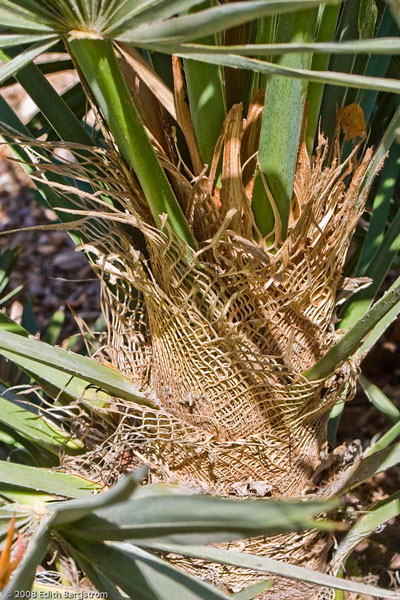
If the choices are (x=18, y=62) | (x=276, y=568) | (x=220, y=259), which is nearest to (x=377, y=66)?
(x=220, y=259)

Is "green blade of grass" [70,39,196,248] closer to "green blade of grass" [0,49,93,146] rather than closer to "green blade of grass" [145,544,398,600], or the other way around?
"green blade of grass" [0,49,93,146]

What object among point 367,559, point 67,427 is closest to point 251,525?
point 67,427

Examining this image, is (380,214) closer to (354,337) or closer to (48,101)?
(354,337)

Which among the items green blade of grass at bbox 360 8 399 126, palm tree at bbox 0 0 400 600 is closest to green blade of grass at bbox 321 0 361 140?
palm tree at bbox 0 0 400 600

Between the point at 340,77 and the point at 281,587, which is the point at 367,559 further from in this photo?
the point at 340,77

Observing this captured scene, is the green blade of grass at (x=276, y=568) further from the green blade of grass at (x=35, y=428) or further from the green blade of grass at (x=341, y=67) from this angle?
the green blade of grass at (x=341, y=67)

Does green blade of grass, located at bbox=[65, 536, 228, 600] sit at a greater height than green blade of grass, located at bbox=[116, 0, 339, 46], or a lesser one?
lesser

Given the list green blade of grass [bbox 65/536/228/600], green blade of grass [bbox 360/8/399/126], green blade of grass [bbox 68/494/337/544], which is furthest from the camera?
green blade of grass [bbox 360/8/399/126]

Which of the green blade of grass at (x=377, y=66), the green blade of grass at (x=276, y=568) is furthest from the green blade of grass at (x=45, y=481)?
the green blade of grass at (x=377, y=66)
